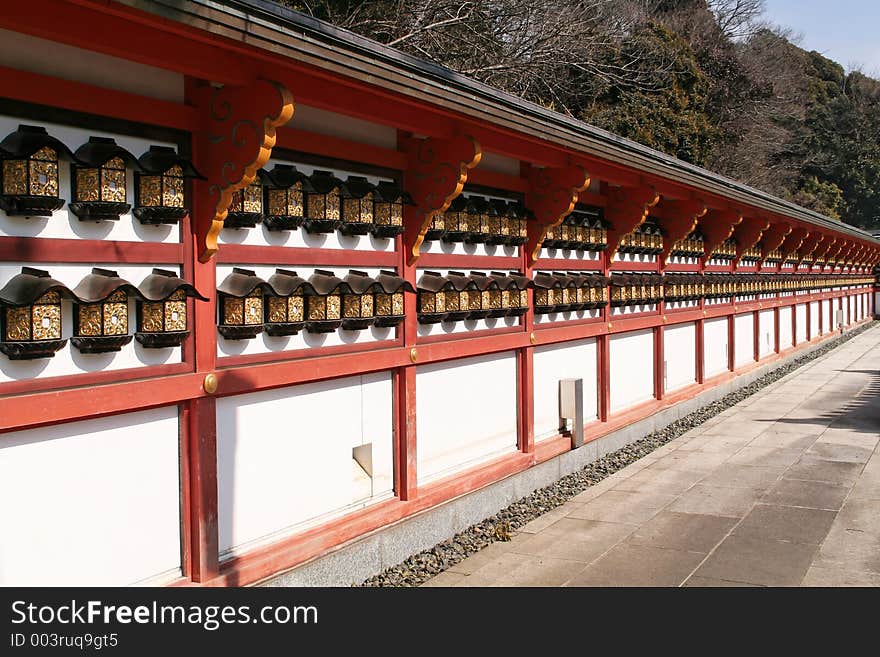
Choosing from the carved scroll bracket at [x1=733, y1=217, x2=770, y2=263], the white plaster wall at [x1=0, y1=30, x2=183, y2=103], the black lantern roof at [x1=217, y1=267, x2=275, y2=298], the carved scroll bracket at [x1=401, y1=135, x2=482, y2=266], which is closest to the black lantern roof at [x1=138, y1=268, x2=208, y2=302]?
the black lantern roof at [x1=217, y1=267, x2=275, y2=298]

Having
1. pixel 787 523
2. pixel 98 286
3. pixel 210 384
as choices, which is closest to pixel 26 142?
pixel 98 286

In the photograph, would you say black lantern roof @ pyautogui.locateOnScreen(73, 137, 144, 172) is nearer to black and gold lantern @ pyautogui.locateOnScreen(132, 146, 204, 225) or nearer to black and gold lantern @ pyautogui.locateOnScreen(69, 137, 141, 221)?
black and gold lantern @ pyautogui.locateOnScreen(69, 137, 141, 221)

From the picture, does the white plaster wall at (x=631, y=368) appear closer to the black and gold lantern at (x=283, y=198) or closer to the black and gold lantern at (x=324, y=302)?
the black and gold lantern at (x=324, y=302)

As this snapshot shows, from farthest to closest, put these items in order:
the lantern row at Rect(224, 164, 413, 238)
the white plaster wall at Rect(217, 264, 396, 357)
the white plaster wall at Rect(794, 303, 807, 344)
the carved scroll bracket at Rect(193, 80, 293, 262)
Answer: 1. the white plaster wall at Rect(794, 303, 807, 344)
2. the lantern row at Rect(224, 164, 413, 238)
3. the white plaster wall at Rect(217, 264, 396, 357)
4. the carved scroll bracket at Rect(193, 80, 293, 262)

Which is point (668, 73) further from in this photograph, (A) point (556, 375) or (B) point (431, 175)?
(B) point (431, 175)

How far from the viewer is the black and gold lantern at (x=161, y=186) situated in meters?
4.62

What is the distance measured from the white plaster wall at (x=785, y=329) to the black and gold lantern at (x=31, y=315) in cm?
2070

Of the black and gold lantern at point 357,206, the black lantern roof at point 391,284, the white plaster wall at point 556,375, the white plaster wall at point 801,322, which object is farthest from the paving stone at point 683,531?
the white plaster wall at point 801,322

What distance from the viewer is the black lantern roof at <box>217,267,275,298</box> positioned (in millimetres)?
5133

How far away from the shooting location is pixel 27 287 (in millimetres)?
3984

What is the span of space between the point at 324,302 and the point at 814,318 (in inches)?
972

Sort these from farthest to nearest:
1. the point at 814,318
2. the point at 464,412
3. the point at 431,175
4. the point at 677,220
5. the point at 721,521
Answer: the point at 814,318 → the point at 677,220 → the point at 464,412 → the point at 721,521 → the point at 431,175

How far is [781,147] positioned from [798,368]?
29281 mm

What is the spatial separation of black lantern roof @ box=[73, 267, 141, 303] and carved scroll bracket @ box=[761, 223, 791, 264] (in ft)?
56.8
